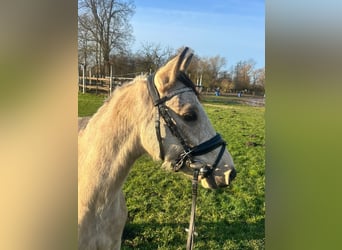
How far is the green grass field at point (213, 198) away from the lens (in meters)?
1.29

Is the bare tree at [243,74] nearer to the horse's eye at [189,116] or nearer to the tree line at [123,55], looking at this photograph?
the tree line at [123,55]

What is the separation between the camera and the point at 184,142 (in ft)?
3.68

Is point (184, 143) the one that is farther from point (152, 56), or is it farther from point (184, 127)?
point (152, 56)

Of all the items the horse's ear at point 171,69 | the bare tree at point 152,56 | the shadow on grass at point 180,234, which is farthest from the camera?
the shadow on grass at point 180,234

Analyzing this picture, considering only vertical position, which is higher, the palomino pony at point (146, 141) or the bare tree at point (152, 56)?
the bare tree at point (152, 56)

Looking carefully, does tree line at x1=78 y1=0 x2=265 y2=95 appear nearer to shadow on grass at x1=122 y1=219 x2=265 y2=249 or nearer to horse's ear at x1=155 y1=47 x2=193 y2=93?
horse's ear at x1=155 y1=47 x2=193 y2=93

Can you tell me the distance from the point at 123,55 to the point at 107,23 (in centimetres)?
12

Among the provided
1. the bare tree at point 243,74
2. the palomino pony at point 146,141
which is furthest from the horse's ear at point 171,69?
the bare tree at point 243,74

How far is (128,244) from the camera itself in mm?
1538

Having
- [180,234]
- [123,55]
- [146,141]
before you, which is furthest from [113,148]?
[180,234]

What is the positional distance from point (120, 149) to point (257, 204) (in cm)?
64
